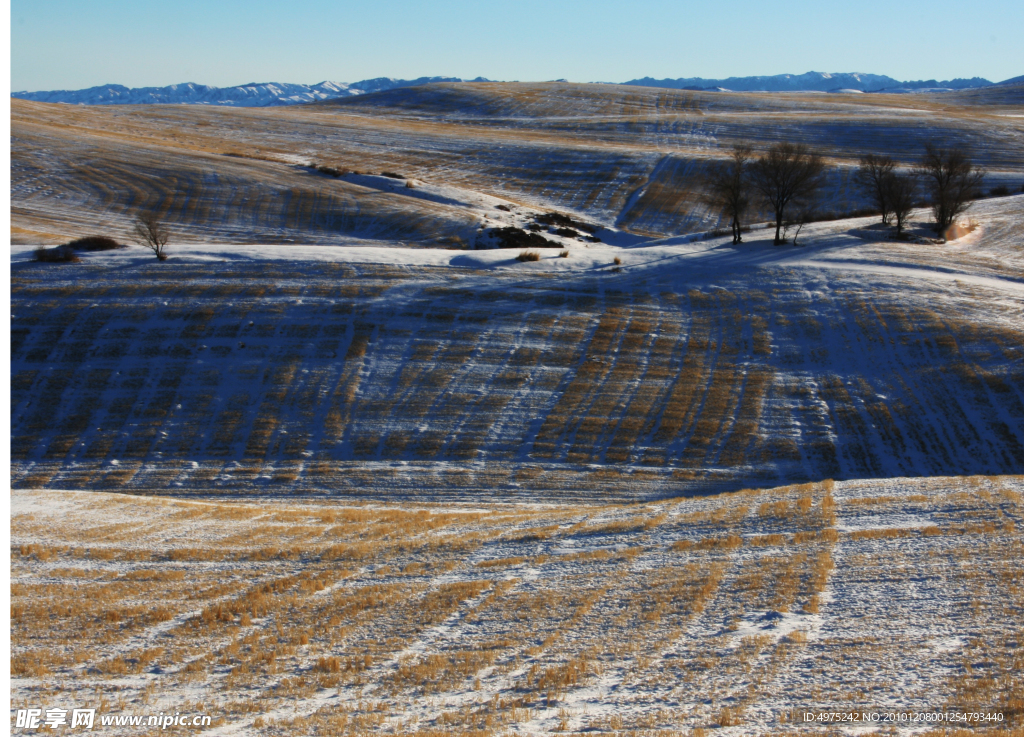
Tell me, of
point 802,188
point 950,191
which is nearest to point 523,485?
point 802,188

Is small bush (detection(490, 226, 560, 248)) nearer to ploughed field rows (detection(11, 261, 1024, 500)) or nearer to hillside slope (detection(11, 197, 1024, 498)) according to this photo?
hillside slope (detection(11, 197, 1024, 498))

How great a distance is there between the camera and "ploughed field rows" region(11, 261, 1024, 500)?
20.7m

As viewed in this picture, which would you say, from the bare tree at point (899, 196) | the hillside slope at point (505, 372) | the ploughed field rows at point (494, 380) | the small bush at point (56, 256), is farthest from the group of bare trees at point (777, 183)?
the small bush at point (56, 256)

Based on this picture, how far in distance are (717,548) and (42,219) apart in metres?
46.3

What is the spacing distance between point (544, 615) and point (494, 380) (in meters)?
14.2

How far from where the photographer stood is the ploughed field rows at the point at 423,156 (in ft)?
150

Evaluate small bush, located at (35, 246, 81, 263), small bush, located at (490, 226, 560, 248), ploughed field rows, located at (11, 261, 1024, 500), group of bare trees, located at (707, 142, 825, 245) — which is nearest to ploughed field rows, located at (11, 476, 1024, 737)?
ploughed field rows, located at (11, 261, 1024, 500)

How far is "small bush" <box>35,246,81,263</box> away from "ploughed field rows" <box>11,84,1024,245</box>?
8.50m

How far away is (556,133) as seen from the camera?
7788cm

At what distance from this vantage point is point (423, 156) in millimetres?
66312

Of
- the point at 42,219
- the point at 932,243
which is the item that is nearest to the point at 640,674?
the point at 932,243

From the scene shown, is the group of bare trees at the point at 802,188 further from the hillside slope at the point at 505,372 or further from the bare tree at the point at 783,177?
the hillside slope at the point at 505,372

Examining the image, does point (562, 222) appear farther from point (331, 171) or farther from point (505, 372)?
point (505, 372)

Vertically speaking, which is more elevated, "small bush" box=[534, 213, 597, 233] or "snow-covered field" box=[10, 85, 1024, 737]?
"small bush" box=[534, 213, 597, 233]
